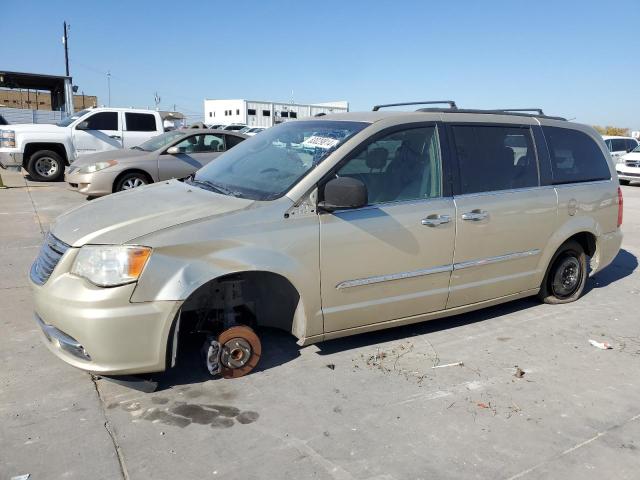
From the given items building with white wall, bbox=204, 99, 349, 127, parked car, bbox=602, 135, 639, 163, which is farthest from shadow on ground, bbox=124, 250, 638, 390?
building with white wall, bbox=204, 99, 349, 127

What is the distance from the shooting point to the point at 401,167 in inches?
153

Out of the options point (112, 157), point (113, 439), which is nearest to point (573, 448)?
point (113, 439)

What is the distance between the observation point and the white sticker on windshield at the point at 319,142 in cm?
372

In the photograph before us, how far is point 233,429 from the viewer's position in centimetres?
296

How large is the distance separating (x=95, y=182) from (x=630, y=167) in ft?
55.1

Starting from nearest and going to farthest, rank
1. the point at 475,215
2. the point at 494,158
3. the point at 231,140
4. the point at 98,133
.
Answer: the point at 475,215
the point at 494,158
the point at 231,140
the point at 98,133

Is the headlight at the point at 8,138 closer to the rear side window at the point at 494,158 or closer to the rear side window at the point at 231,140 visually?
the rear side window at the point at 231,140

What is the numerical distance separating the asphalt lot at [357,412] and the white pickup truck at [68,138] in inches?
378

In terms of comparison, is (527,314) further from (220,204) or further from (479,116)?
(220,204)

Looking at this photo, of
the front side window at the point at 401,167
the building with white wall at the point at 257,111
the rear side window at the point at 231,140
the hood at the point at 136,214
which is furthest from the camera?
the building with white wall at the point at 257,111

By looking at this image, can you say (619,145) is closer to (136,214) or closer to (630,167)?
(630,167)

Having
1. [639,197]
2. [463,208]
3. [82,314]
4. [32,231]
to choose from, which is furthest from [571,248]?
[639,197]

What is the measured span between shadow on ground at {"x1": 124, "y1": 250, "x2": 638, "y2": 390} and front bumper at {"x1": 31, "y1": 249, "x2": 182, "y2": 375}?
312 mm

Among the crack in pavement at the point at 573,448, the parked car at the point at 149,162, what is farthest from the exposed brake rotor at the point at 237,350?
the parked car at the point at 149,162
